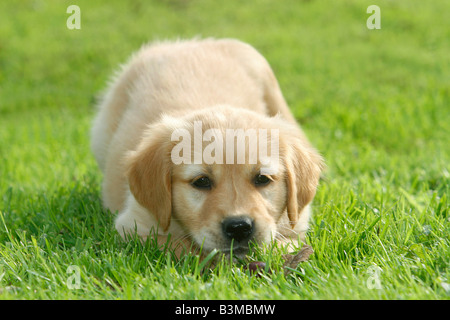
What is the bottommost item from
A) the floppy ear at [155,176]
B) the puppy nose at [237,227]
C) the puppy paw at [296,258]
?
the puppy paw at [296,258]

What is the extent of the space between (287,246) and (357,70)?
5.91 m

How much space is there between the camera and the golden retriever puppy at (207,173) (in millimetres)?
3336

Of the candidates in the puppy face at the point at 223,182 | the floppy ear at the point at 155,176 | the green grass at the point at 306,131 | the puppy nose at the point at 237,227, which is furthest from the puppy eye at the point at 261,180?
the floppy ear at the point at 155,176

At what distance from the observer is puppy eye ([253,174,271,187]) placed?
3473 millimetres

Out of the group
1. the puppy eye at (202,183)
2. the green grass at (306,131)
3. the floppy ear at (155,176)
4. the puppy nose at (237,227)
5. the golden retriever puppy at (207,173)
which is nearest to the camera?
the green grass at (306,131)

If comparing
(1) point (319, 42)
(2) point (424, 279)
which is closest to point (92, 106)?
(1) point (319, 42)

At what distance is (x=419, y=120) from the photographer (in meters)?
6.92

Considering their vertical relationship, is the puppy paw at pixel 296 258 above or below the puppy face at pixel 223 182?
below

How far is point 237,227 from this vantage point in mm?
3225

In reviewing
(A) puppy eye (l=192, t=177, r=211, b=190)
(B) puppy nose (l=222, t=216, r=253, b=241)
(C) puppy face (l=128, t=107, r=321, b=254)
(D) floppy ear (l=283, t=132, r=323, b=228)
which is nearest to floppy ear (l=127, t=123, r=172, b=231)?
(C) puppy face (l=128, t=107, r=321, b=254)

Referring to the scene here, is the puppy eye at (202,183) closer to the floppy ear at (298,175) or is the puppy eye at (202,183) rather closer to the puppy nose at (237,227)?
the puppy nose at (237,227)

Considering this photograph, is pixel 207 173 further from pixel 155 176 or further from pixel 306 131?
A: pixel 306 131

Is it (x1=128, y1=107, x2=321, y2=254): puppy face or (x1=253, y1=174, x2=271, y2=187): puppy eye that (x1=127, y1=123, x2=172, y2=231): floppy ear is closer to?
(x1=128, y1=107, x2=321, y2=254): puppy face
